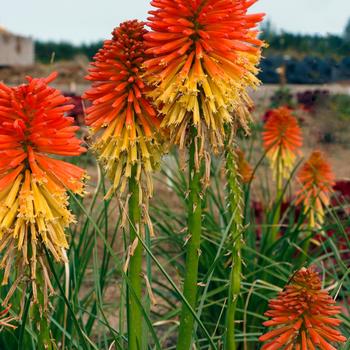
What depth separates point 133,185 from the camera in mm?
2178

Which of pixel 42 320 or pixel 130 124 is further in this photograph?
pixel 130 124

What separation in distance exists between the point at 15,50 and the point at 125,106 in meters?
32.9

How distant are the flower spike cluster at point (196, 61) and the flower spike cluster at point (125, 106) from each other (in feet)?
0.18


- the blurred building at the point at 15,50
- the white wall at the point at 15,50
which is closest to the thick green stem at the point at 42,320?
the blurred building at the point at 15,50

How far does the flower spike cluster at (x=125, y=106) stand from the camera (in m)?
2.15

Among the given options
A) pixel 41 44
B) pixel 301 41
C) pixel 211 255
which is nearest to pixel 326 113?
pixel 301 41

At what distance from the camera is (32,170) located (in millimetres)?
1990

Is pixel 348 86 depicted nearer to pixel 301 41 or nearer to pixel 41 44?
pixel 301 41

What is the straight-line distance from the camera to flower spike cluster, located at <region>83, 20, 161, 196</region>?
2146 millimetres

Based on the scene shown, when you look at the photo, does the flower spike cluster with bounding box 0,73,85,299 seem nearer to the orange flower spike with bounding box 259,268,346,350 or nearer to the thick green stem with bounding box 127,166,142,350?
the thick green stem with bounding box 127,166,142,350

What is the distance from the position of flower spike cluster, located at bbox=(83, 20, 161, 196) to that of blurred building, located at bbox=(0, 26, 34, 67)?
29.6 metres

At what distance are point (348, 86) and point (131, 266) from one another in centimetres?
2228

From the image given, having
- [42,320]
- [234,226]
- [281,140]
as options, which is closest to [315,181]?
[281,140]

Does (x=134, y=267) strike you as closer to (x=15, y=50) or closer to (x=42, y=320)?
(x=42, y=320)
